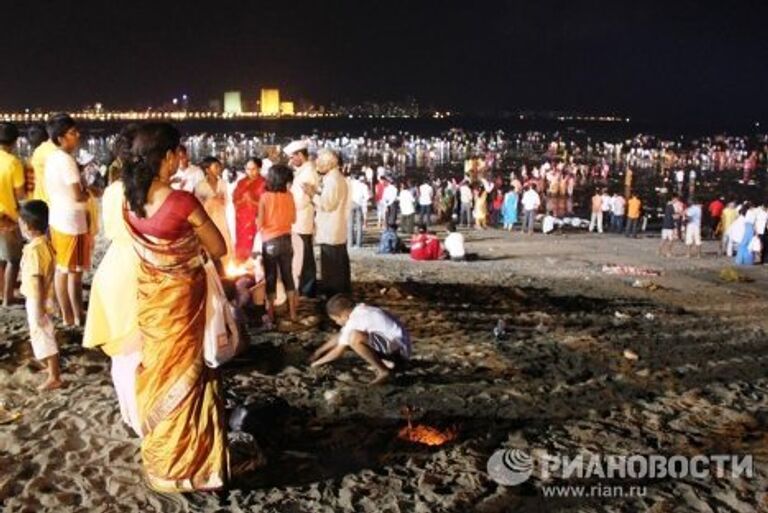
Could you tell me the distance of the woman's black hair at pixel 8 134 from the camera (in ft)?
23.0

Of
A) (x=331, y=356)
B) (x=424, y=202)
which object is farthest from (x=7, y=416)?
(x=424, y=202)

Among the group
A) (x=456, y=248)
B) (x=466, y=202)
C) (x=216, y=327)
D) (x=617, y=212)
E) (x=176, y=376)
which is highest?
(x=216, y=327)

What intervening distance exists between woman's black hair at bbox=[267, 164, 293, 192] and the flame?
2.99 meters

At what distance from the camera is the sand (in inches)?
177

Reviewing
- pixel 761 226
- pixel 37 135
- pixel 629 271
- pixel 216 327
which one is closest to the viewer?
pixel 216 327

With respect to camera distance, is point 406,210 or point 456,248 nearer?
point 456,248

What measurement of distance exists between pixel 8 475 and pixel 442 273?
8.85 metres

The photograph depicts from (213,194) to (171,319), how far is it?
4.01 metres

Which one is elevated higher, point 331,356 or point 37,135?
point 37,135

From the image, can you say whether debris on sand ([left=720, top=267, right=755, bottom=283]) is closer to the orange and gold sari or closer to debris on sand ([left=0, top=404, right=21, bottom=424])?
the orange and gold sari

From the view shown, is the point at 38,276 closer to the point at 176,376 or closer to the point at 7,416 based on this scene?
the point at 7,416

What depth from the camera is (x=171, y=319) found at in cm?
392

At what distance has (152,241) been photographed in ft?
12.6

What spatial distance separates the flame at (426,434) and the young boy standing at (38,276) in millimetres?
2737
